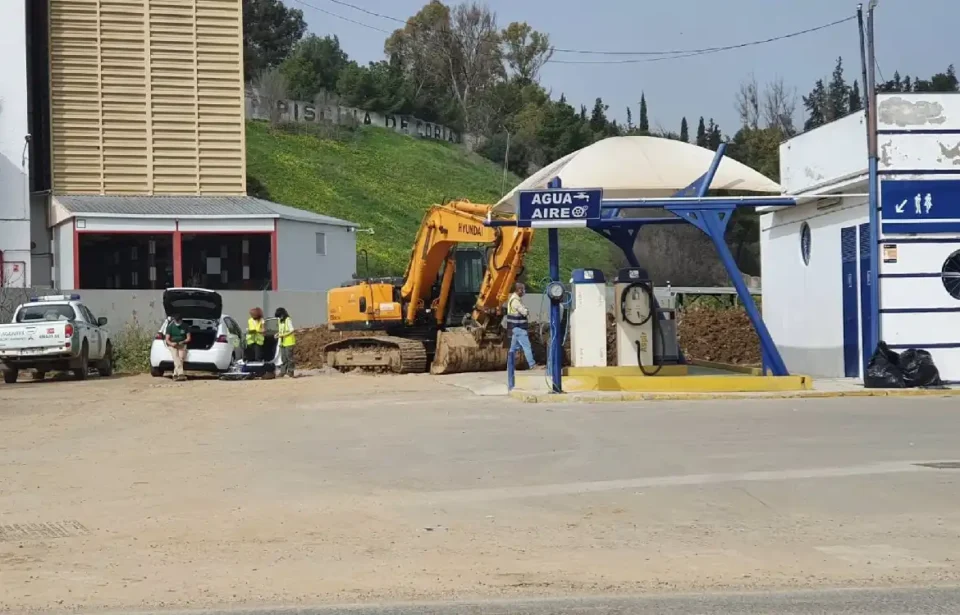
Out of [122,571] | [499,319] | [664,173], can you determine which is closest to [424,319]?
[499,319]

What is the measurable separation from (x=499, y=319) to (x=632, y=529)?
709 inches

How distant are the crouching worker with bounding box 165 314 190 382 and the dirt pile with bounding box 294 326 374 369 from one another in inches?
201

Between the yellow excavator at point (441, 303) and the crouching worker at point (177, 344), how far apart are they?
3832mm

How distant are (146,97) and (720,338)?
21.6 meters

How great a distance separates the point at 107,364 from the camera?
31328 millimetres

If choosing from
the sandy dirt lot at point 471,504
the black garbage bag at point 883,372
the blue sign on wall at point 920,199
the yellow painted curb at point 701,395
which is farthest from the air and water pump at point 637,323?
the blue sign on wall at point 920,199

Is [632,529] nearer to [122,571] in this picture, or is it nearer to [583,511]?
[583,511]

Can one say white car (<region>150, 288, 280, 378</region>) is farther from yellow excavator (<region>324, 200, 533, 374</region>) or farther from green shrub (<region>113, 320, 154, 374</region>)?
green shrub (<region>113, 320, 154, 374</region>)

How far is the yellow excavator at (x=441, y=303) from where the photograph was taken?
27375 millimetres

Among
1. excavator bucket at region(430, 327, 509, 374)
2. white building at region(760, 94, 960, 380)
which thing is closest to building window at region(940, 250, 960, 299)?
white building at region(760, 94, 960, 380)

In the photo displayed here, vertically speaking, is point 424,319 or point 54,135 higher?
point 54,135

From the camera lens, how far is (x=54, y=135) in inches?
1661

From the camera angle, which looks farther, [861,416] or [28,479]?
[861,416]

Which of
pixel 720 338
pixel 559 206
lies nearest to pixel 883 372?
pixel 559 206
